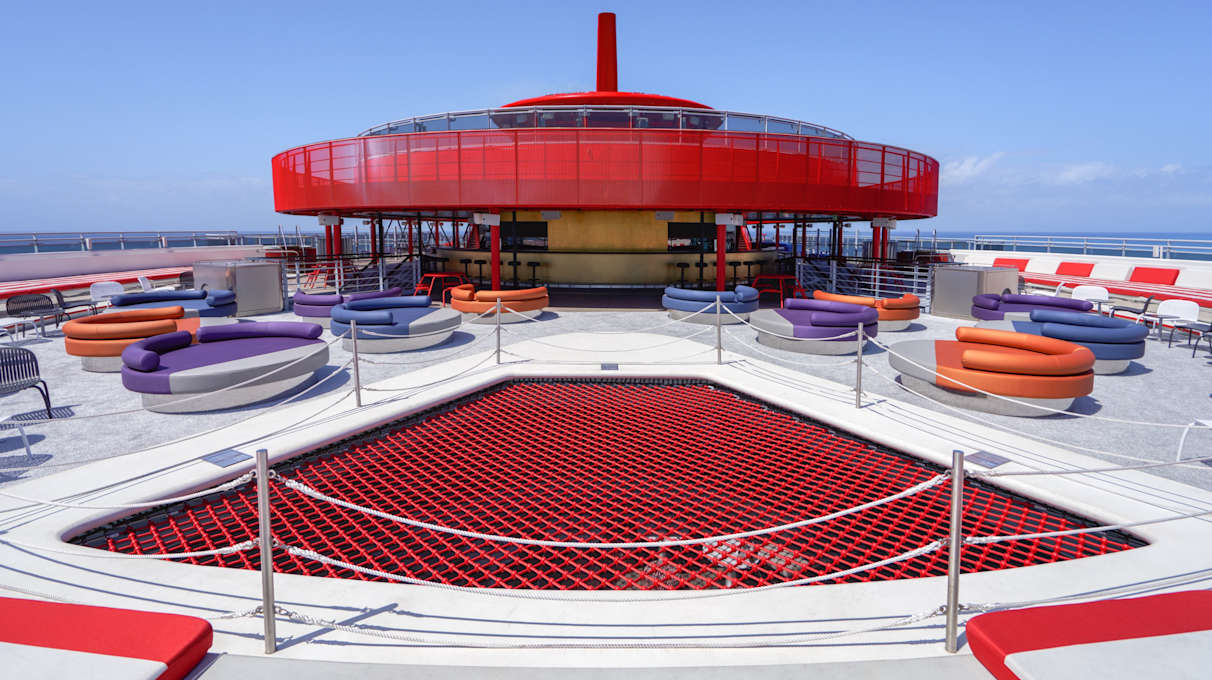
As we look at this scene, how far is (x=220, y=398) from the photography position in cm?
906

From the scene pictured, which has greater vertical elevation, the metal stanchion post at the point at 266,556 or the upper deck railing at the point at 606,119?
the upper deck railing at the point at 606,119

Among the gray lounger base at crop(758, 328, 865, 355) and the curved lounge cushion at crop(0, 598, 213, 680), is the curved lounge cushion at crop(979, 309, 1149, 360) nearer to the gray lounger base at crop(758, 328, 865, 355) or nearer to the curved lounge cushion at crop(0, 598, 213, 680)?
the gray lounger base at crop(758, 328, 865, 355)

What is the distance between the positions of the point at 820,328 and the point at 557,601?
9.88 m

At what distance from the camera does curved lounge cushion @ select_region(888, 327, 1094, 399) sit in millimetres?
8508

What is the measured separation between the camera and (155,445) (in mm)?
7504

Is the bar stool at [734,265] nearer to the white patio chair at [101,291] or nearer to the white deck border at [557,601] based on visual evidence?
the white deck border at [557,601]

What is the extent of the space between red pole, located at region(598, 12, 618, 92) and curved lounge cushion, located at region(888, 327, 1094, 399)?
23431mm

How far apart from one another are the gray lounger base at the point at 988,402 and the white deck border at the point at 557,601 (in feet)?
5.03

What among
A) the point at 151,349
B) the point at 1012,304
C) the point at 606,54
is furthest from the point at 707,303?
the point at 606,54

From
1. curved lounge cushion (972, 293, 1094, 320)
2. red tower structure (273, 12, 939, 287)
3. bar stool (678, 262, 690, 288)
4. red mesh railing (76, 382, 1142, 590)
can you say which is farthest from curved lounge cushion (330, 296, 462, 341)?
curved lounge cushion (972, 293, 1094, 320)

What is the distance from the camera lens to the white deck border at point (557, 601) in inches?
146

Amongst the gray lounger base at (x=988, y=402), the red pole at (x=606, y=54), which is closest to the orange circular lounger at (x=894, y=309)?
the gray lounger base at (x=988, y=402)

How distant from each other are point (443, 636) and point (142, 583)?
2452 mm

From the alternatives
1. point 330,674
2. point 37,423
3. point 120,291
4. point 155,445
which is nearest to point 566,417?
point 155,445
